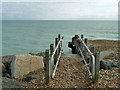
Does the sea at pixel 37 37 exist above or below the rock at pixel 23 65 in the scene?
below

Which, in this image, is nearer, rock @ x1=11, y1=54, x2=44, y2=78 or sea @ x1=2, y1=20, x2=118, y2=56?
rock @ x1=11, y1=54, x2=44, y2=78

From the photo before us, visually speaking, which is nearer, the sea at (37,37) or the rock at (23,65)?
the rock at (23,65)

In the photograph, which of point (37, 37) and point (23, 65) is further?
point (37, 37)

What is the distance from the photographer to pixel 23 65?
7.18 metres

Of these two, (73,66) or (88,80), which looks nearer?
(88,80)

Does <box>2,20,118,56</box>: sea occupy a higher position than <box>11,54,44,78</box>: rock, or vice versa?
<box>11,54,44,78</box>: rock

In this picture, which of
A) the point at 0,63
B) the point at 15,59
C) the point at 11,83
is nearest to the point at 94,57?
the point at 11,83

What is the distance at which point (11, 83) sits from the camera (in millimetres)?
5367

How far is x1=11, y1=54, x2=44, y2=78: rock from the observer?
704 centimetres

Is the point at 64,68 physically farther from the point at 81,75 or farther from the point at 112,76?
the point at 112,76

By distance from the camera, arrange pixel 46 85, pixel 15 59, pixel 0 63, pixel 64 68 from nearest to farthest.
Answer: pixel 46 85
pixel 15 59
pixel 64 68
pixel 0 63

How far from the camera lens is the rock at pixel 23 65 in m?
7.04

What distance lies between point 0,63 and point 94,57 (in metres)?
5.08

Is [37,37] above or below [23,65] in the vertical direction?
below
